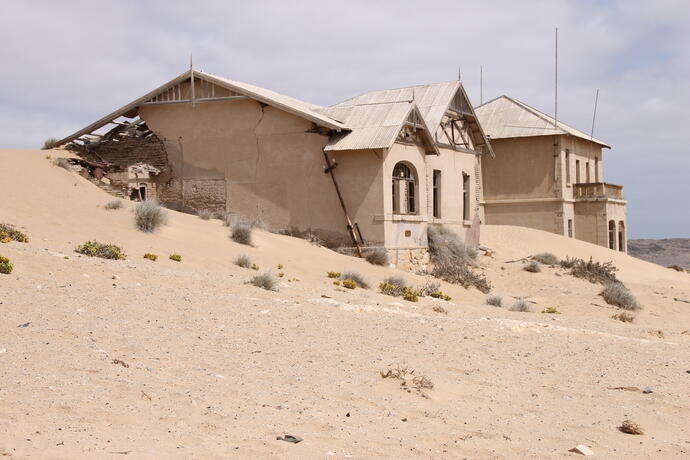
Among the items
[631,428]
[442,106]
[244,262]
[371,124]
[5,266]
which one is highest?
[442,106]

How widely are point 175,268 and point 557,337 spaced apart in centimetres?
714

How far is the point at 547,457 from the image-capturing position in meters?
6.18

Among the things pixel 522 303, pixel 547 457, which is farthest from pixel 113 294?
pixel 522 303

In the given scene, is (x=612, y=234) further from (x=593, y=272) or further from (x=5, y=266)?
(x=5, y=266)

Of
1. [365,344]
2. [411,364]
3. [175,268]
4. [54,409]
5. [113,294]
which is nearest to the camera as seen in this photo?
[54,409]

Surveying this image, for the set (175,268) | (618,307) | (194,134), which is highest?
(194,134)

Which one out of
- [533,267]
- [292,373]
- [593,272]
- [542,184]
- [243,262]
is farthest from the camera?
[542,184]

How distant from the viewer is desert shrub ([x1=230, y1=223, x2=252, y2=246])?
19.5m

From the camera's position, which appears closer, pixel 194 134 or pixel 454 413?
pixel 454 413

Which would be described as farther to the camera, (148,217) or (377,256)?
(377,256)

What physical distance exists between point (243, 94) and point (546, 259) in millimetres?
12106

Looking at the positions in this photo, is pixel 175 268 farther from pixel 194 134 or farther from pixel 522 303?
pixel 194 134

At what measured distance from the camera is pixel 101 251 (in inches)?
559

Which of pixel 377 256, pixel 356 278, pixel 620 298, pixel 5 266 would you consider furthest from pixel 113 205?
pixel 620 298
